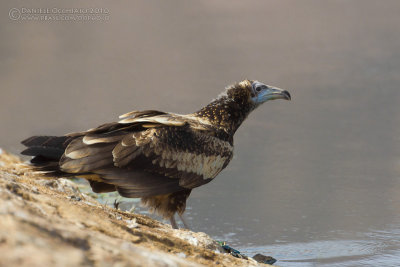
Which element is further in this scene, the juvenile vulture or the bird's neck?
the bird's neck

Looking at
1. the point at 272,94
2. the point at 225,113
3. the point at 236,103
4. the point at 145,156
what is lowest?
the point at 145,156

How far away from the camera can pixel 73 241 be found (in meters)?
2.89

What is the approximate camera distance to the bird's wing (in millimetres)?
5309

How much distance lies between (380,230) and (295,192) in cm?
165

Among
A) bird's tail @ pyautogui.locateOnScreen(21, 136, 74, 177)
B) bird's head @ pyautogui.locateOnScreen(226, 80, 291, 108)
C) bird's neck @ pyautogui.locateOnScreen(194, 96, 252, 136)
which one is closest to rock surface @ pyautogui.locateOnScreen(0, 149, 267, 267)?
bird's tail @ pyautogui.locateOnScreen(21, 136, 74, 177)

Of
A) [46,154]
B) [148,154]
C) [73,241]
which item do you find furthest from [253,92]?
[73,241]

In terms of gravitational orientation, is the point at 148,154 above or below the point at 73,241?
above

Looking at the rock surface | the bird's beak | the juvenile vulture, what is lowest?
the rock surface

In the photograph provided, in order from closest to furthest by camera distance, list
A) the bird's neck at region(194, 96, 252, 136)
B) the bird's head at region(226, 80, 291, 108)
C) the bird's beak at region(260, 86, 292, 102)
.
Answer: the bird's neck at region(194, 96, 252, 136) → the bird's head at region(226, 80, 291, 108) → the bird's beak at region(260, 86, 292, 102)

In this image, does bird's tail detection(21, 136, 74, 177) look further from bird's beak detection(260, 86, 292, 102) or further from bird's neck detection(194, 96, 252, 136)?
bird's beak detection(260, 86, 292, 102)

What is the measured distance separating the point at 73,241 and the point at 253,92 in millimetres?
4404

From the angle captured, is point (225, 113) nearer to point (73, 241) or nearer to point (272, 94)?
point (272, 94)

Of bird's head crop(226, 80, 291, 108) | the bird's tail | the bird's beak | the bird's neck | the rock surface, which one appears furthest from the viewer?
the bird's beak

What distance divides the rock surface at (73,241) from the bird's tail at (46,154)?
1.36 meters
